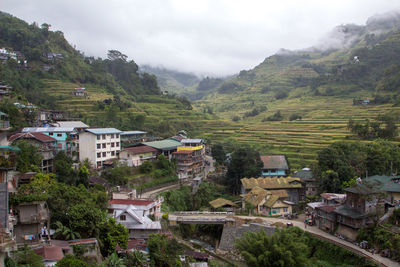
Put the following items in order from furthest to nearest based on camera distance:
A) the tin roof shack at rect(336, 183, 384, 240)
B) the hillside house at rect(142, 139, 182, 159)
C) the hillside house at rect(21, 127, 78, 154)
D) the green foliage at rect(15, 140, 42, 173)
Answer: the hillside house at rect(142, 139, 182, 159)
the hillside house at rect(21, 127, 78, 154)
the green foliage at rect(15, 140, 42, 173)
the tin roof shack at rect(336, 183, 384, 240)

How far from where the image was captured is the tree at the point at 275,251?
62.6 feet

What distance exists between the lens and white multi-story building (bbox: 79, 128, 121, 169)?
1437 inches

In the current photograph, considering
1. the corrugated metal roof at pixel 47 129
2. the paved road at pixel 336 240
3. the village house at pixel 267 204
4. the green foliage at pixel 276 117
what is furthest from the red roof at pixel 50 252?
the green foliage at pixel 276 117

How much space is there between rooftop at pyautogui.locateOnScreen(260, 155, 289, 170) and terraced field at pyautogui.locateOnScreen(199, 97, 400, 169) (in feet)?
6.38

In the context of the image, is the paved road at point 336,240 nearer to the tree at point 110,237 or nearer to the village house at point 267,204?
the village house at point 267,204

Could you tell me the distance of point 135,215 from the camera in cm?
2486

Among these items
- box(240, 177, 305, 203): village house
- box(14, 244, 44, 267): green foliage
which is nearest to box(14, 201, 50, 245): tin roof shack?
box(14, 244, 44, 267): green foliage

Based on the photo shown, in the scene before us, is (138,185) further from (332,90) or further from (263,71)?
(263,71)

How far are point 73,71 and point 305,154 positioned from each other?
43.8 meters

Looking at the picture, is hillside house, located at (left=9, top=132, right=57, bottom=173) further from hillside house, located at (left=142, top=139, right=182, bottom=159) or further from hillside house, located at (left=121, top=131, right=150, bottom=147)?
hillside house, located at (left=142, top=139, right=182, bottom=159)

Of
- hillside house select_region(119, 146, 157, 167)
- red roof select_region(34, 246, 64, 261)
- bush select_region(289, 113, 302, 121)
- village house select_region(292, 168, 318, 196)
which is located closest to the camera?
red roof select_region(34, 246, 64, 261)

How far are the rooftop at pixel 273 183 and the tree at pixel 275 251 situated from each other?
15.3m

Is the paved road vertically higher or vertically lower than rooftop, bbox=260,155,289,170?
lower

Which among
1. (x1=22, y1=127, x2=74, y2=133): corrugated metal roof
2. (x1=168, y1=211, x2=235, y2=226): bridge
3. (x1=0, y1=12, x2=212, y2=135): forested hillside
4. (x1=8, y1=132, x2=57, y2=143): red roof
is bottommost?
(x1=168, y1=211, x2=235, y2=226): bridge
